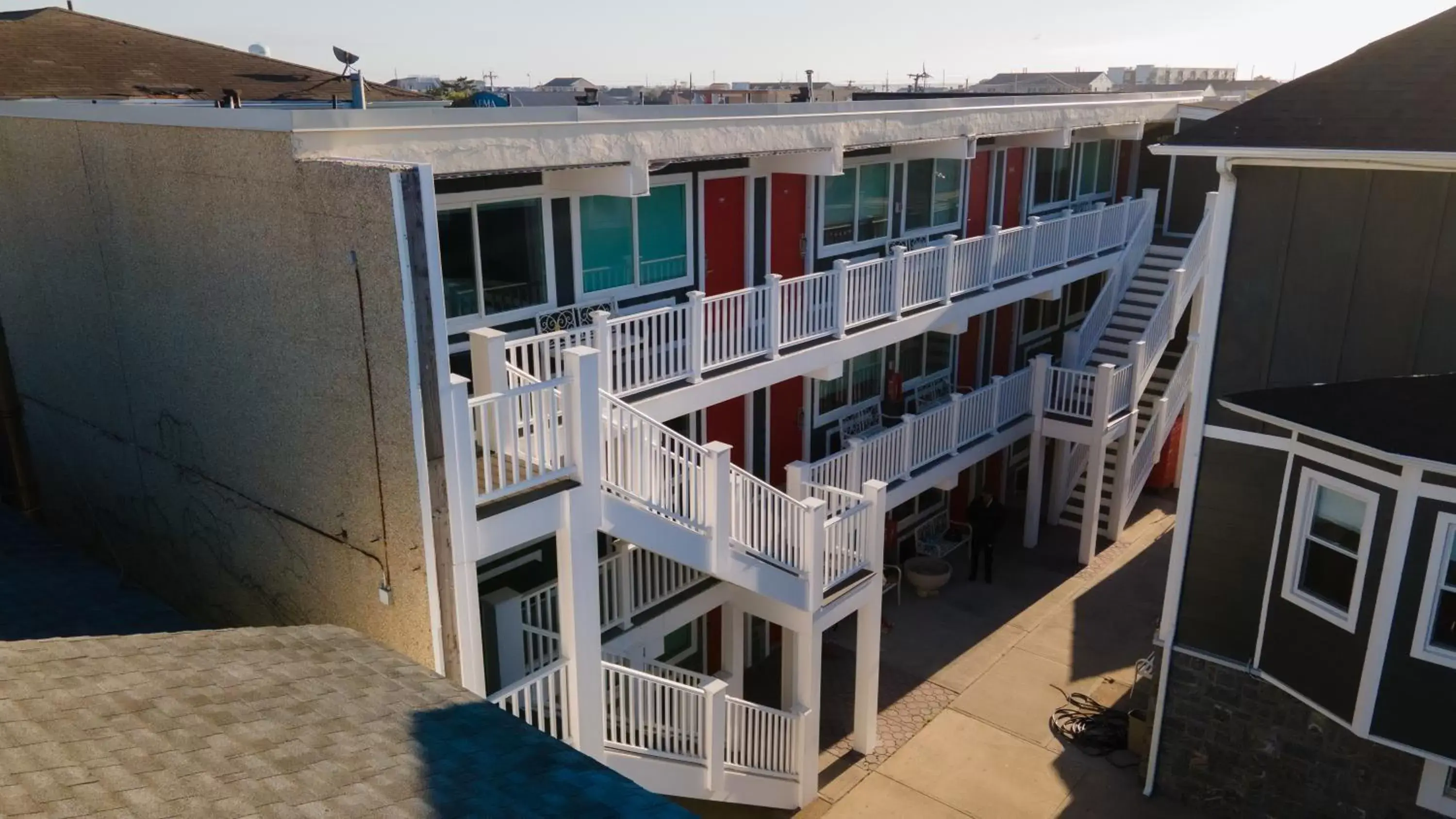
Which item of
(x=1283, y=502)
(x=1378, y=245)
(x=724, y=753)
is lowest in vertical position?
(x=724, y=753)

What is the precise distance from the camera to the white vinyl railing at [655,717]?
9.34 m

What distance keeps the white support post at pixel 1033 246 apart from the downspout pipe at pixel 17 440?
546 inches

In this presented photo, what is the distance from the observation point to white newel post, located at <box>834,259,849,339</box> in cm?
1270

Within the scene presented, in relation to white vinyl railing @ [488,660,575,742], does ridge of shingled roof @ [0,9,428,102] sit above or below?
above

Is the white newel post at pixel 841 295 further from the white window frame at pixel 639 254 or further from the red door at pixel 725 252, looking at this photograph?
the white window frame at pixel 639 254

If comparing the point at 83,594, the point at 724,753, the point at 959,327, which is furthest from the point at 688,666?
the point at 83,594

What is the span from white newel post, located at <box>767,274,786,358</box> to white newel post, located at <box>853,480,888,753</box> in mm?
1917

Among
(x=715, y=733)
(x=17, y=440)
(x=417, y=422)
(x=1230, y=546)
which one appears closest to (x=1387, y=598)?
(x=1230, y=546)

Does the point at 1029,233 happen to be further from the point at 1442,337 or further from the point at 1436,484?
the point at 1436,484

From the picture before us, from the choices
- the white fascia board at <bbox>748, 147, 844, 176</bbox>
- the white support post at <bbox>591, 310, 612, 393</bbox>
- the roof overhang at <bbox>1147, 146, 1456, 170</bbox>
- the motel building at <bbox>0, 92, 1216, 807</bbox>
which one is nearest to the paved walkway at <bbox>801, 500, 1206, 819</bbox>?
the motel building at <bbox>0, 92, 1216, 807</bbox>

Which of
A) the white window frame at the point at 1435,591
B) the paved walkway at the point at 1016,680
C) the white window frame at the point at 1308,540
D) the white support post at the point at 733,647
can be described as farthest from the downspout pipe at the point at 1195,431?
the white support post at the point at 733,647

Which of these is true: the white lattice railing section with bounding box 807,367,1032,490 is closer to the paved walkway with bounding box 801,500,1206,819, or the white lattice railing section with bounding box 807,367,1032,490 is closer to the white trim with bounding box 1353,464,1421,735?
Answer: the paved walkway with bounding box 801,500,1206,819

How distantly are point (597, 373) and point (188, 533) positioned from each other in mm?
4552

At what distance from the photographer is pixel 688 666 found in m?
14.1
